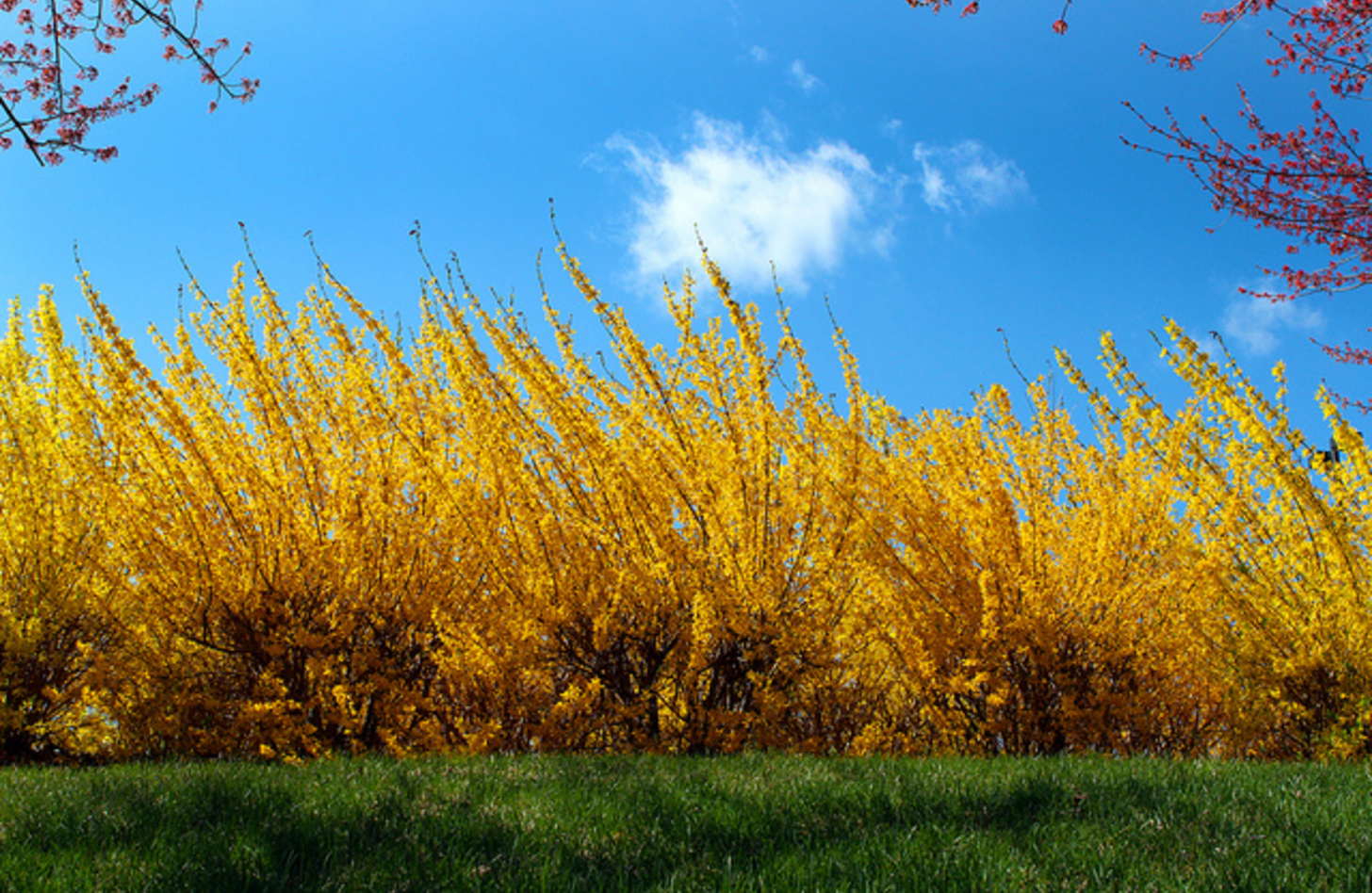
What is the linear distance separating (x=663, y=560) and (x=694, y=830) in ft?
10.3

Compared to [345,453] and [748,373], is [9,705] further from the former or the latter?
[748,373]

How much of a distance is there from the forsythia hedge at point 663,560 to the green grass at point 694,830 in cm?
199

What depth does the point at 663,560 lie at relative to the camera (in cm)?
634

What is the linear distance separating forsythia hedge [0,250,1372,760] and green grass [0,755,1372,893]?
78.3 inches

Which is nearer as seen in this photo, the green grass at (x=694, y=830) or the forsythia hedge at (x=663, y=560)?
the green grass at (x=694, y=830)

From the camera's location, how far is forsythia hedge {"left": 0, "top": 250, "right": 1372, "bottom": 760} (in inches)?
251

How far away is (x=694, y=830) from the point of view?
10.7 ft

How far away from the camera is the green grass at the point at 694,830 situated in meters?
2.72

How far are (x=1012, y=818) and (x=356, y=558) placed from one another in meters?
4.82

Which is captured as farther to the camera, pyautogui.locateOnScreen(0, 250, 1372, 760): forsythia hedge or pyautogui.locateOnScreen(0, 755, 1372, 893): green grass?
pyautogui.locateOnScreen(0, 250, 1372, 760): forsythia hedge

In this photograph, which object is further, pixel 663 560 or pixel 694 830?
pixel 663 560

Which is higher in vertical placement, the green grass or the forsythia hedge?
the forsythia hedge

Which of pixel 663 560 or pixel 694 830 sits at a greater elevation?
pixel 663 560

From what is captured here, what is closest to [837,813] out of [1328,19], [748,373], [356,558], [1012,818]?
[1012,818]
